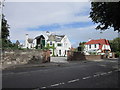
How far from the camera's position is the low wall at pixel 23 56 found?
1958 centimetres

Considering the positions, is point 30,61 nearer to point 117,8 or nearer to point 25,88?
point 117,8

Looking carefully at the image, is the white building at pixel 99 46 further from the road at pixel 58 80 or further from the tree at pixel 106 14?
the road at pixel 58 80

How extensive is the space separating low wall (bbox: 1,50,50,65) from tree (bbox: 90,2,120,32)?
996cm

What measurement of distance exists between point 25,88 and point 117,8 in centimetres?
900

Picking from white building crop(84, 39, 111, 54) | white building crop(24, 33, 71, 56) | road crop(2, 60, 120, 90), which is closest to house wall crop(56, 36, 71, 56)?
white building crop(24, 33, 71, 56)

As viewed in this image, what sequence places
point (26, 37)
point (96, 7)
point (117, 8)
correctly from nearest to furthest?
1. point (117, 8)
2. point (96, 7)
3. point (26, 37)

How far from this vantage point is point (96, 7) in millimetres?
14492

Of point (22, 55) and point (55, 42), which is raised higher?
point (55, 42)

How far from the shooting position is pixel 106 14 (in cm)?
1427

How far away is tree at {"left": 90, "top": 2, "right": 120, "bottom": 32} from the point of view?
40.3 feet

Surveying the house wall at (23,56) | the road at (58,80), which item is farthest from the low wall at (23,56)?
the road at (58,80)

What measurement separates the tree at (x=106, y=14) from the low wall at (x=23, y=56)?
9.96 metres

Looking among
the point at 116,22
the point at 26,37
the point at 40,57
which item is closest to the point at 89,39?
the point at 26,37

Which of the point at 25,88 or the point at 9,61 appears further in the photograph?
the point at 9,61
